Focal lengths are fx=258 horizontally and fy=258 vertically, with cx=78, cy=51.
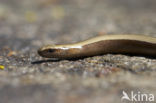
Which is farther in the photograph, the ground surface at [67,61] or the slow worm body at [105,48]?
the slow worm body at [105,48]

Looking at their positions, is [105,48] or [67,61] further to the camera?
[105,48]

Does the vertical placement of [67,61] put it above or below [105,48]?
below

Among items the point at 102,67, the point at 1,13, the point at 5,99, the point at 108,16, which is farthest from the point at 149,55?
the point at 1,13

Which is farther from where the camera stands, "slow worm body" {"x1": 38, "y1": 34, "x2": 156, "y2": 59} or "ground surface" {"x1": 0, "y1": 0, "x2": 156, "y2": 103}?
"slow worm body" {"x1": 38, "y1": 34, "x2": 156, "y2": 59}

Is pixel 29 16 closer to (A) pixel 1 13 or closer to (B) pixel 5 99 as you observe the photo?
(A) pixel 1 13
